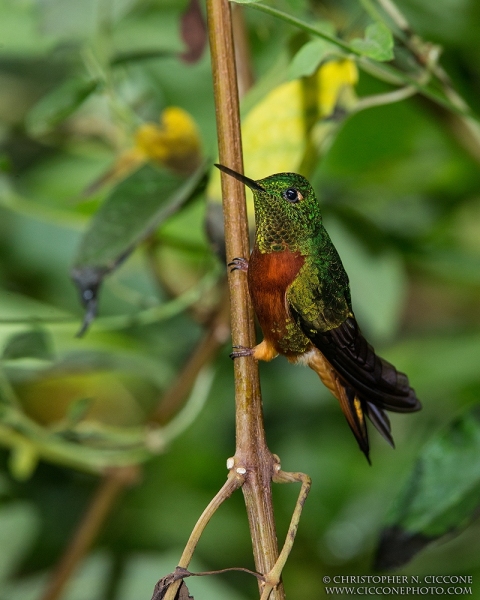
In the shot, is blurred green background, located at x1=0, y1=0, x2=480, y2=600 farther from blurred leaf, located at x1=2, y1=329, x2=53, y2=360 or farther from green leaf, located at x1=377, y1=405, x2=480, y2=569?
green leaf, located at x1=377, y1=405, x2=480, y2=569

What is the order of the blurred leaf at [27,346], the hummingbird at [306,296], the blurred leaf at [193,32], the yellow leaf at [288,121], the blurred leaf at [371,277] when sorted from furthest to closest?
1. the blurred leaf at [371,277]
2. the blurred leaf at [193,32]
3. the blurred leaf at [27,346]
4. the yellow leaf at [288,121]
5. the hummingbird at [306,296]

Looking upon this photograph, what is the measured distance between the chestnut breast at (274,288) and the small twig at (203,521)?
0.23 metres

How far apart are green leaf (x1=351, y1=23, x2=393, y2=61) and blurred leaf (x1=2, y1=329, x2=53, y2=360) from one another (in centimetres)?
72

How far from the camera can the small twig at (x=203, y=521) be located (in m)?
0.69

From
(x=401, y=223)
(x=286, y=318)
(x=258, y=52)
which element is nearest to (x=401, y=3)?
(x=258, y=52)

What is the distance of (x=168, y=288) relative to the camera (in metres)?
1.64

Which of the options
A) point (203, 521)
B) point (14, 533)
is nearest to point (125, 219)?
point (203, 521)

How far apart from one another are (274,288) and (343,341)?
109 mm

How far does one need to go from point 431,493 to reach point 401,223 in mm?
1018

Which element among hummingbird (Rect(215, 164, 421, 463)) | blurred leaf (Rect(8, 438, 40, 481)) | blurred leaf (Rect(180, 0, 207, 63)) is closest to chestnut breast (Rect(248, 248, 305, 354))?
hummingbird (Rect(215, 164, 421, 463))

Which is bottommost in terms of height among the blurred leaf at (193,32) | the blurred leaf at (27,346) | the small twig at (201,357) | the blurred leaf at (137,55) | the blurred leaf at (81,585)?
the blurred leaf at (81,585)

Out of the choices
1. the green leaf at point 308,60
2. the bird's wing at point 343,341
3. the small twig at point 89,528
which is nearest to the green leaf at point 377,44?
the green leaf at point 308,60

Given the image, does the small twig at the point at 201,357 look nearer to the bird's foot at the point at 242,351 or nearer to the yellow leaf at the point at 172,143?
the yellow leaf at the point at 172,143

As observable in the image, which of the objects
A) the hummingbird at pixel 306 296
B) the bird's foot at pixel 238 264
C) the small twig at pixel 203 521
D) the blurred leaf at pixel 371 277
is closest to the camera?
the small twig at pixel 203 521
